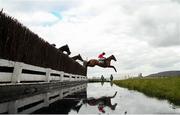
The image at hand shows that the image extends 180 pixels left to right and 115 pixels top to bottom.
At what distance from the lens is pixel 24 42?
1359 centimetres

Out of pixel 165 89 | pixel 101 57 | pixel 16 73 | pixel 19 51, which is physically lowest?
pixel 165 89

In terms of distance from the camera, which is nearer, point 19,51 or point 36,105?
point 36,105

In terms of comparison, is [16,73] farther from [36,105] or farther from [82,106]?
[82,106]

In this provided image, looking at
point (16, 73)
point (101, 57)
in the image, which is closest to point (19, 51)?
point (16, 73)

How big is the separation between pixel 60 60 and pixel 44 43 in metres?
7.19

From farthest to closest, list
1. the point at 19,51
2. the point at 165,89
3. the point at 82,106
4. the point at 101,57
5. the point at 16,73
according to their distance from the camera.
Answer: the point at 101,57
the point at 165,89
the point at 19,51
the point at 16,73
the point at 82,106

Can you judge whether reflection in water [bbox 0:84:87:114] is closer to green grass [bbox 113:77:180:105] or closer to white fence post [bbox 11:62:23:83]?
white fence post [bbox 11:62:23:83]

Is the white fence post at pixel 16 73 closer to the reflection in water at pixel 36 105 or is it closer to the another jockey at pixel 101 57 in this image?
the reflection in water at pixel 36 105

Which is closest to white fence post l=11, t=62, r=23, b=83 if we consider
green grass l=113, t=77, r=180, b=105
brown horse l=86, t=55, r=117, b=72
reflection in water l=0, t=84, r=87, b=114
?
reflection in water l=0, t=84, r=87, b=114

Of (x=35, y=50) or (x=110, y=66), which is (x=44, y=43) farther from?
(x=110, y=66)

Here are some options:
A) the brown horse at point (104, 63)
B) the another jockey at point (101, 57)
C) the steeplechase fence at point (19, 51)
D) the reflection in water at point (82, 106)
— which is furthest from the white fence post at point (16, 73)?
the another jockey at point (101, 57)

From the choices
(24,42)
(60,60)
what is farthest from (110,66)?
(24,42)

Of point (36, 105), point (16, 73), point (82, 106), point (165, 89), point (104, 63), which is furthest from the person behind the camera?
point (104, 63)

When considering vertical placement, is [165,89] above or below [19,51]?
below
